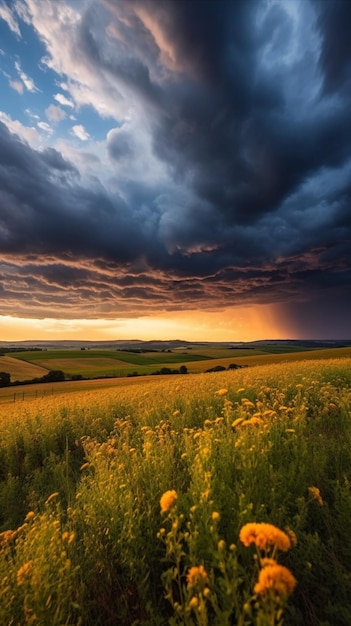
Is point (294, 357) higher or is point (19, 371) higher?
point (294, 357)

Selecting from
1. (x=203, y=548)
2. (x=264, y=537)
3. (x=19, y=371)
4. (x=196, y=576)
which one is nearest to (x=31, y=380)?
(x=19, y=371)

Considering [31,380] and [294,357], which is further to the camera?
[294,357]

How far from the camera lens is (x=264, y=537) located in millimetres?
1979

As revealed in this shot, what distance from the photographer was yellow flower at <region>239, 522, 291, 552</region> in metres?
1.94

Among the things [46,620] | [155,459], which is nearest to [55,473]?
[155,459]

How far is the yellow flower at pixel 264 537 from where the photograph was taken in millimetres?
1939

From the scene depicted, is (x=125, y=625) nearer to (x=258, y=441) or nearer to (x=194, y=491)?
(x=194, y=491)

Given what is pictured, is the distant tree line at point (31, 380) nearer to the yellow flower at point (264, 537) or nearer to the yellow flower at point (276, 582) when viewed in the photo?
the yellow flower at point (264, 537)

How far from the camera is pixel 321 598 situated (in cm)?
286

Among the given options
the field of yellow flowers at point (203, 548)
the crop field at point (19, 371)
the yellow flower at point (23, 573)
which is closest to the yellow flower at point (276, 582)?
the field of yellow flowers at point (203, 548)

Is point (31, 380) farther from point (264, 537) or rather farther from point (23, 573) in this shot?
point (264, 537)

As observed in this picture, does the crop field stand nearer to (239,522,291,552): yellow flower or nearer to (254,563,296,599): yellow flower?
(239,522,291,552): yellow flower

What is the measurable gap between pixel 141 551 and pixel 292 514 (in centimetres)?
163

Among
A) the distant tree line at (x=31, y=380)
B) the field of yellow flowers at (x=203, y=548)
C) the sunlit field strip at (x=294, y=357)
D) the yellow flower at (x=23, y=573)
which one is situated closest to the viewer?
the field of yellow flowers at (x=203, y=548)
